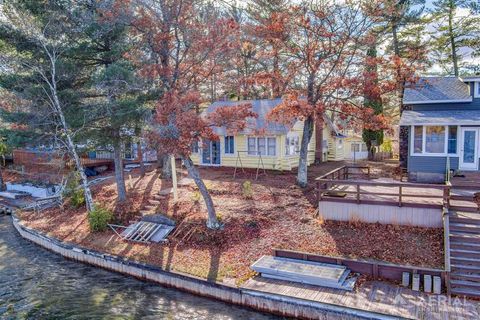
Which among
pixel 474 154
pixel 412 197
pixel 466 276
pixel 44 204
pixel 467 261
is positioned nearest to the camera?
pixel 466 276

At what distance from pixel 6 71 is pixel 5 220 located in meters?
9.00

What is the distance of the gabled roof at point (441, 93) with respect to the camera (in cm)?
1770

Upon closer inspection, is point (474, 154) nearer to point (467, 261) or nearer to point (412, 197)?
point (412, 197)

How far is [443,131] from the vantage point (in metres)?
16.5

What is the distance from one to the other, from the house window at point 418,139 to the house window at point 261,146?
8.12 metres

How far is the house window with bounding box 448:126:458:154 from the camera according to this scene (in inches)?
644

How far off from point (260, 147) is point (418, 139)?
9.34 metres

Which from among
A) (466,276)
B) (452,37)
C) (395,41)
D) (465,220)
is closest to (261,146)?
(465,220)

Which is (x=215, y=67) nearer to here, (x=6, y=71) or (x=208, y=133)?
(x=208, y=133)

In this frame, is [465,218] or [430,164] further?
[430,164]

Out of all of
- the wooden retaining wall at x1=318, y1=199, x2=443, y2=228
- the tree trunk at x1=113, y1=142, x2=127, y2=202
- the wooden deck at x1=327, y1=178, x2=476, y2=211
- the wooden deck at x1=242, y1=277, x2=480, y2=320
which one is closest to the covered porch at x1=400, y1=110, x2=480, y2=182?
the wooden deck at x1=327, y1=178, x2=476, y2=211

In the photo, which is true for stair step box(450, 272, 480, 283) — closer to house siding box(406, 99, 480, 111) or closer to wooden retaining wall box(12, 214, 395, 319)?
wooden retaining wall box(12, 214, 395, 319)

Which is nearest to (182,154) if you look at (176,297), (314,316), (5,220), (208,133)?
(208,133)

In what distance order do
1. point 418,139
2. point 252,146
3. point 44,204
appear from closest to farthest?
point 418,139 < point 44,204 < point 252,146
